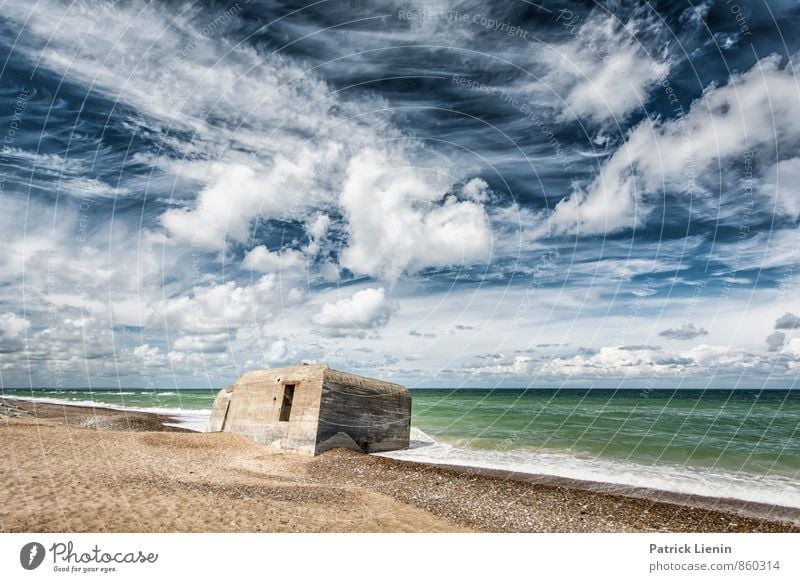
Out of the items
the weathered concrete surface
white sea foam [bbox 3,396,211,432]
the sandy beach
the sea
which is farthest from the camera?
white sea foam [bbox 3,396,211,432]

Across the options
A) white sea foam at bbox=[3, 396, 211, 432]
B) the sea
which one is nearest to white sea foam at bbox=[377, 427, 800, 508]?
the sea

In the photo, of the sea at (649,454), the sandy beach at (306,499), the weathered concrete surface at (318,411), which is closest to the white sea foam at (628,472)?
the sea at (649,454)

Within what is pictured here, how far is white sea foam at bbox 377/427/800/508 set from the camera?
1513cm

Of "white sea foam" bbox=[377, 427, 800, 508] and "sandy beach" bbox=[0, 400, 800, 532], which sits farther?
"white sea foam" bbox=[377, 427, 800, 508]

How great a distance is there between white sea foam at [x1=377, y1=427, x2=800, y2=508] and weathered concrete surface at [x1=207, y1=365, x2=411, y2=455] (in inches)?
71.1

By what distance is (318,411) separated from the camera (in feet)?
61.2

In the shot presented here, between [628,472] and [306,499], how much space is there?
1500cm

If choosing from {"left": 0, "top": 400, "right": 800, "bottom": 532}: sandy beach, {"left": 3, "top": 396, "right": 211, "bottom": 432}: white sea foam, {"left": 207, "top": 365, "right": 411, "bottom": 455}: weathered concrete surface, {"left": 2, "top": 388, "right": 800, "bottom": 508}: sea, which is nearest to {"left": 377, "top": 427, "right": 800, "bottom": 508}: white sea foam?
{"left": 2, "top": 388, "right": 800, "bottom": 508}: sea

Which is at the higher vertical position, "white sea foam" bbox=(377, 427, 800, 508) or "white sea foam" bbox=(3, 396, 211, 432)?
"white sea foam" bbox=(377, 427, 800, 508)

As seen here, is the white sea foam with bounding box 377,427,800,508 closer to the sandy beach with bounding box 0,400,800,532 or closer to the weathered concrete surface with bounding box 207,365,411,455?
the sandy beach with bounding box 0,400,800,532

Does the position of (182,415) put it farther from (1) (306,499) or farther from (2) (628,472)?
(2) (628,472)

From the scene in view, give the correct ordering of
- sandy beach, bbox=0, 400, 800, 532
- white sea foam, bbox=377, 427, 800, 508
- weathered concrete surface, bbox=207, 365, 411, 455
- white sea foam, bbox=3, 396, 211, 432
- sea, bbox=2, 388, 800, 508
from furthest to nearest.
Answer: white sea foam, bbox=3, 396, 211, 432 → weathered concrete surface, bbox=207, 365, 411, 455 → sea, bbox=2, 388, 800, 508 → white sea foam, bbox=377, 427, 800, 508 → sandy beach, bbox=0, 400, 800, 532

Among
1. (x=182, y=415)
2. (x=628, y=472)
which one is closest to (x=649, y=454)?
(x=628, y=472)
